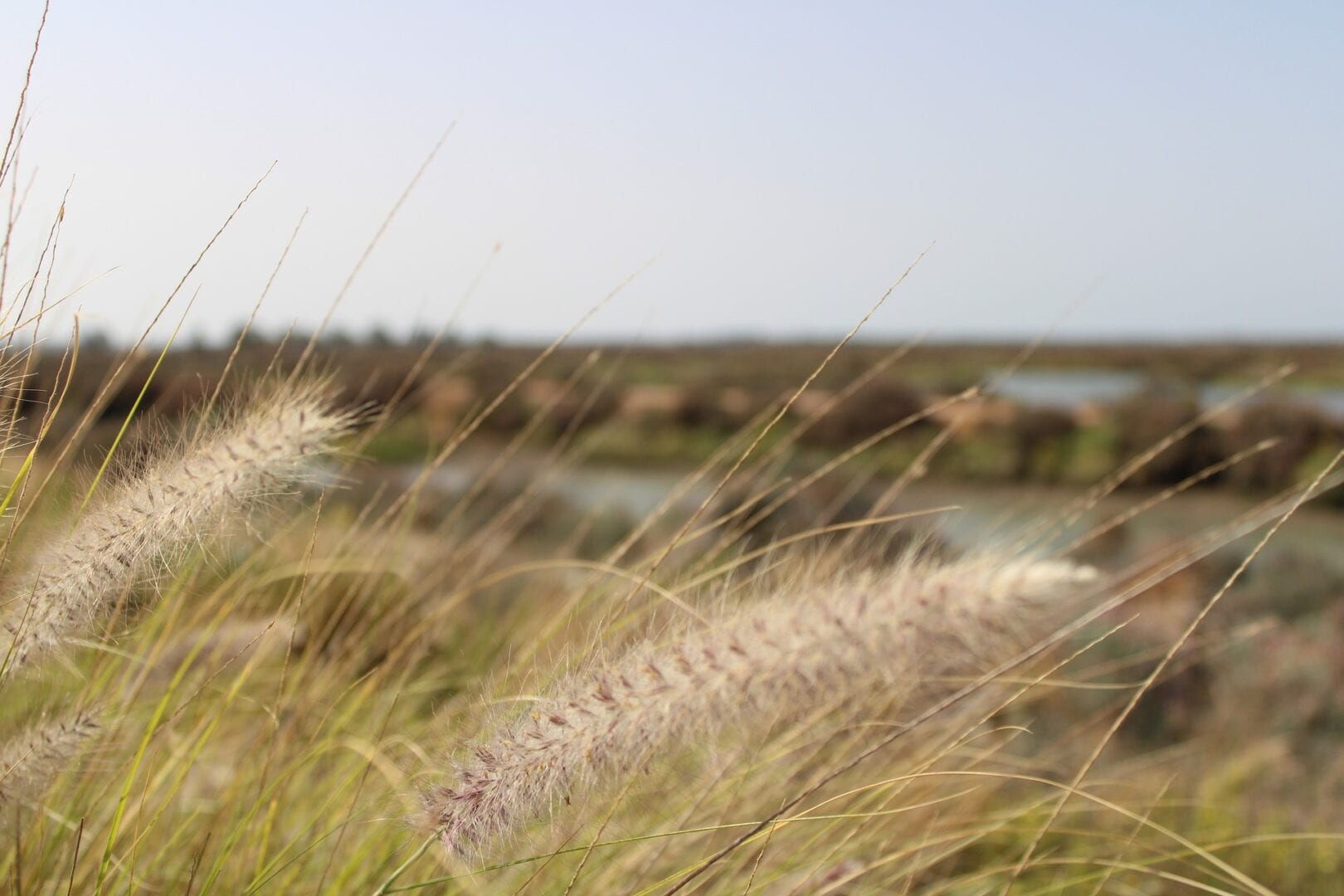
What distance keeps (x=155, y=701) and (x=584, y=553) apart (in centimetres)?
542

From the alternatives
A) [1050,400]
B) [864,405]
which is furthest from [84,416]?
[1050,400]

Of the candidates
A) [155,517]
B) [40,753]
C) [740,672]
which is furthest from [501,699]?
[40,753]

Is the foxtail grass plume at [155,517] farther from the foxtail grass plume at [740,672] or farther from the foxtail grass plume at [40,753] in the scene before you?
the foxtail grass plume at [740,672]

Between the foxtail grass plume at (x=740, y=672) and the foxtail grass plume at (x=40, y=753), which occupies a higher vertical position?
the foxtail grass plume at (x=40, y=753)

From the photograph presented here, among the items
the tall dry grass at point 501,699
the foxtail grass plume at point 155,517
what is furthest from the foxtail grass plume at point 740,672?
the foxtail grass plume at point 155,517

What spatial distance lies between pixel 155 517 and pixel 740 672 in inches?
22.9

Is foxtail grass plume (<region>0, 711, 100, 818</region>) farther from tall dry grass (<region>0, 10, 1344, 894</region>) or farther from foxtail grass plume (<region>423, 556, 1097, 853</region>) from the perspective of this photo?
foxtail grass plume (<region>423, 556, 1097, 853</region>)

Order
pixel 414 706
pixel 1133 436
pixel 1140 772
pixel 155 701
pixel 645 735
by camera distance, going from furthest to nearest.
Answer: pixel 1133 436, pixel 1140 772, pixel 414 706, pixel 155 701, pixel 645 735

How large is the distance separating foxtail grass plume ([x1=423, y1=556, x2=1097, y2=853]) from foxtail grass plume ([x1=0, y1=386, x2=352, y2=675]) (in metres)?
0.37

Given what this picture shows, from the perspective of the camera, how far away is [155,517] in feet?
3.15

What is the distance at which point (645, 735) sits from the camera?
90 centimetres

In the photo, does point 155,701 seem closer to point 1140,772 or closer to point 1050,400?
point 1140,772

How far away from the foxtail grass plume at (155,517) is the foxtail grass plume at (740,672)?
0.37 m

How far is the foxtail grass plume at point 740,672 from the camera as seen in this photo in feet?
2.76
